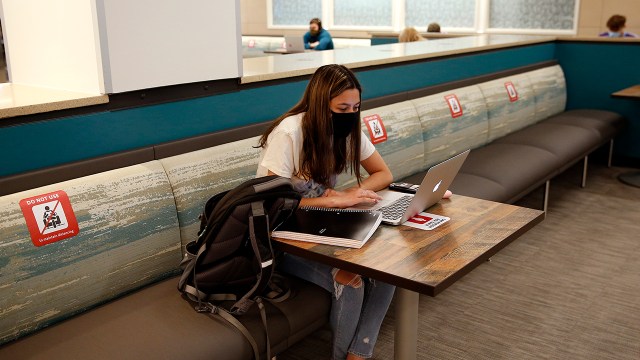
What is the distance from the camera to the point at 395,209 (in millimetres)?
2396

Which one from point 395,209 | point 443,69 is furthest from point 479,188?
point 395,209

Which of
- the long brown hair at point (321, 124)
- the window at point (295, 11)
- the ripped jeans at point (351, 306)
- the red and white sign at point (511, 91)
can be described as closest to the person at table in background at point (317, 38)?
the window at point (295, 11)

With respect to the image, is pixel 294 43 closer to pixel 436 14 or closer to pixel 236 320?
pixel 436 14

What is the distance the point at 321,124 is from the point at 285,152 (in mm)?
174

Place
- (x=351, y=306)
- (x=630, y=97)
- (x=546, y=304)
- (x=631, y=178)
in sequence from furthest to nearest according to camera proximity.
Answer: (x=631, y=178), (x=630, y=97), (x=546, y=304), (x=351, y=306)

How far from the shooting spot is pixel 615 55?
597 centimetres

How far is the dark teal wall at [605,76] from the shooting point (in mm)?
5918

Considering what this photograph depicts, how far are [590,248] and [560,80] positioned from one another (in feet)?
8.38

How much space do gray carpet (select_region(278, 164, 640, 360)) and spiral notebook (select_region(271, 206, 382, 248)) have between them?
754 mm

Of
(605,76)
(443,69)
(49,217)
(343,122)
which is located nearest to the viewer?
(49,217)

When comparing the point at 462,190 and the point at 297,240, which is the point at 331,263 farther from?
the point at 462,190

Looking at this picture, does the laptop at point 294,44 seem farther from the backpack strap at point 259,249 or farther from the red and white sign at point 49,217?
the backpack strap at point 259,249

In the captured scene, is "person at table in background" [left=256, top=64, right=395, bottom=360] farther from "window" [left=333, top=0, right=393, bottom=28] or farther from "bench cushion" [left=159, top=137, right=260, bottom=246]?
"window" [left=333, top=0, right=393, bottom=28]

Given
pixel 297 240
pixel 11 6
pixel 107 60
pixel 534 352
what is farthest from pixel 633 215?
pixel 11 6
